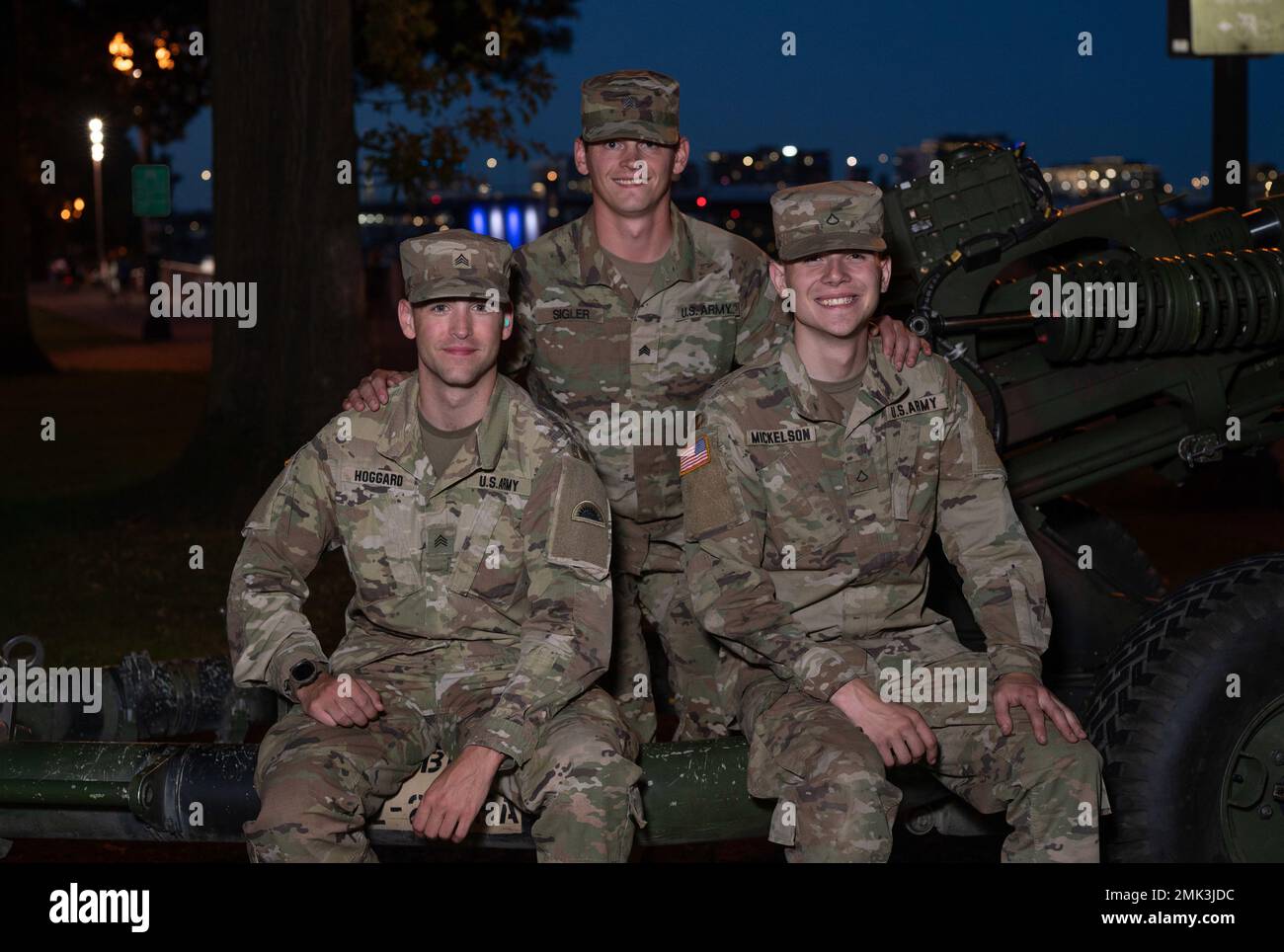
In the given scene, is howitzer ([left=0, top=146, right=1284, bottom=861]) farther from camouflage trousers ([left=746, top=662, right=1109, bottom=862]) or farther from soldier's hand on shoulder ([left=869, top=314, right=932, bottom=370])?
soldier's hand on shoulder ([left=869, top=314, right=932, bottom=370])

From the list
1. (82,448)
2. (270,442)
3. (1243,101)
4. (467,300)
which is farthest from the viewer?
(82,448)

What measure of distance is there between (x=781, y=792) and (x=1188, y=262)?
2.05 meters

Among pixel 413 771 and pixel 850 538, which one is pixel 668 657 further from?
pixel 413 771

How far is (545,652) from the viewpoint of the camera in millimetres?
3709

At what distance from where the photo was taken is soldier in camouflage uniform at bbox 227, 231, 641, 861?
3.69 m

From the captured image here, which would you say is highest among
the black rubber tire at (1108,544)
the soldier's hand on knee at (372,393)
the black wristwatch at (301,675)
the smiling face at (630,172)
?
the smiling face at (630,172)

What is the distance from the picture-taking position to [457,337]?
12.8ft

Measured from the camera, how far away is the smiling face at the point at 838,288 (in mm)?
3984

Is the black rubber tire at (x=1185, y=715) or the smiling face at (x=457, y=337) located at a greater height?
the smiling face at (x=457, y=337)

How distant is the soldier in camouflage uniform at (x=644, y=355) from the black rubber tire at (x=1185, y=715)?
121 centimetres

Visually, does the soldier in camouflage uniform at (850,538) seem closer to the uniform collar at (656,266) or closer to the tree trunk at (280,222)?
the uniform collar at (656,266)

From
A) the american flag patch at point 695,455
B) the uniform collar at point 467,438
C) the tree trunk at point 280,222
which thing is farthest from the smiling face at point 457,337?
the tree trunk at point 280,222

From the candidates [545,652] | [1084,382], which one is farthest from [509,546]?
[1084,382]

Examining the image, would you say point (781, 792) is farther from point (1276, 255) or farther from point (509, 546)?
point (1276, 255)
